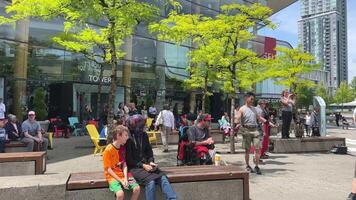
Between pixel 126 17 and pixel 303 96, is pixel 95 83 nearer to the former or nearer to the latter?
pixel 126 17

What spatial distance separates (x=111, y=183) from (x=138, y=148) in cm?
77

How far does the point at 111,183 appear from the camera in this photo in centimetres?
544

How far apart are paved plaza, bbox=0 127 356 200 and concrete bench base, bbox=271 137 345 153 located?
56cm

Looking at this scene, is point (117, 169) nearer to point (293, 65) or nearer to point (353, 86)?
point (293, 65)

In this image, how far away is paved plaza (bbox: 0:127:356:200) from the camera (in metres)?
7.30

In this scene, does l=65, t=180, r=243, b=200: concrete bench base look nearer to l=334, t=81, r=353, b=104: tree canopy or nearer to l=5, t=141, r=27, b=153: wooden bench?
l=5, t=141, r=27, b=153: wooden bench

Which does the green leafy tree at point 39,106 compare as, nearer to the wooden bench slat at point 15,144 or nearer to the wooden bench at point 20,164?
the wooden bench slat at point 15,144

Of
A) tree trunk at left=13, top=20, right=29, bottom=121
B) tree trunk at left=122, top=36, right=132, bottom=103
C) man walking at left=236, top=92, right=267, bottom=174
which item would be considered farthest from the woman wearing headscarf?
tree trunk at left=122, top=36, right=132, bottom=103

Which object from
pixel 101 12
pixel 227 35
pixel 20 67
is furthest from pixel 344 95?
pixel 101 12

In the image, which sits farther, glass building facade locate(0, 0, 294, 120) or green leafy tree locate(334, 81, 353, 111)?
green leafy tree locate(334, 81, 353, 111)

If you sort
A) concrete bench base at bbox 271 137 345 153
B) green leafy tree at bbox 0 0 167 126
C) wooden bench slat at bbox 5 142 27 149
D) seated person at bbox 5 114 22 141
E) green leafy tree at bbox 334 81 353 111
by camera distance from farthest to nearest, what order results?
green leafy tree at bbox 334 81 353 111, concrete bench base at bbox 271 137 345 153, seated person at bbox 5 114 22 141, wooden bench slat at bbox 5 142 27 149, green leafy tree at bbox 0 0 167 126

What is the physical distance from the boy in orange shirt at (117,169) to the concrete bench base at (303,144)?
9.57 meters

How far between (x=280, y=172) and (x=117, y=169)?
5620mm

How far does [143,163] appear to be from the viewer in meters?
6.01
